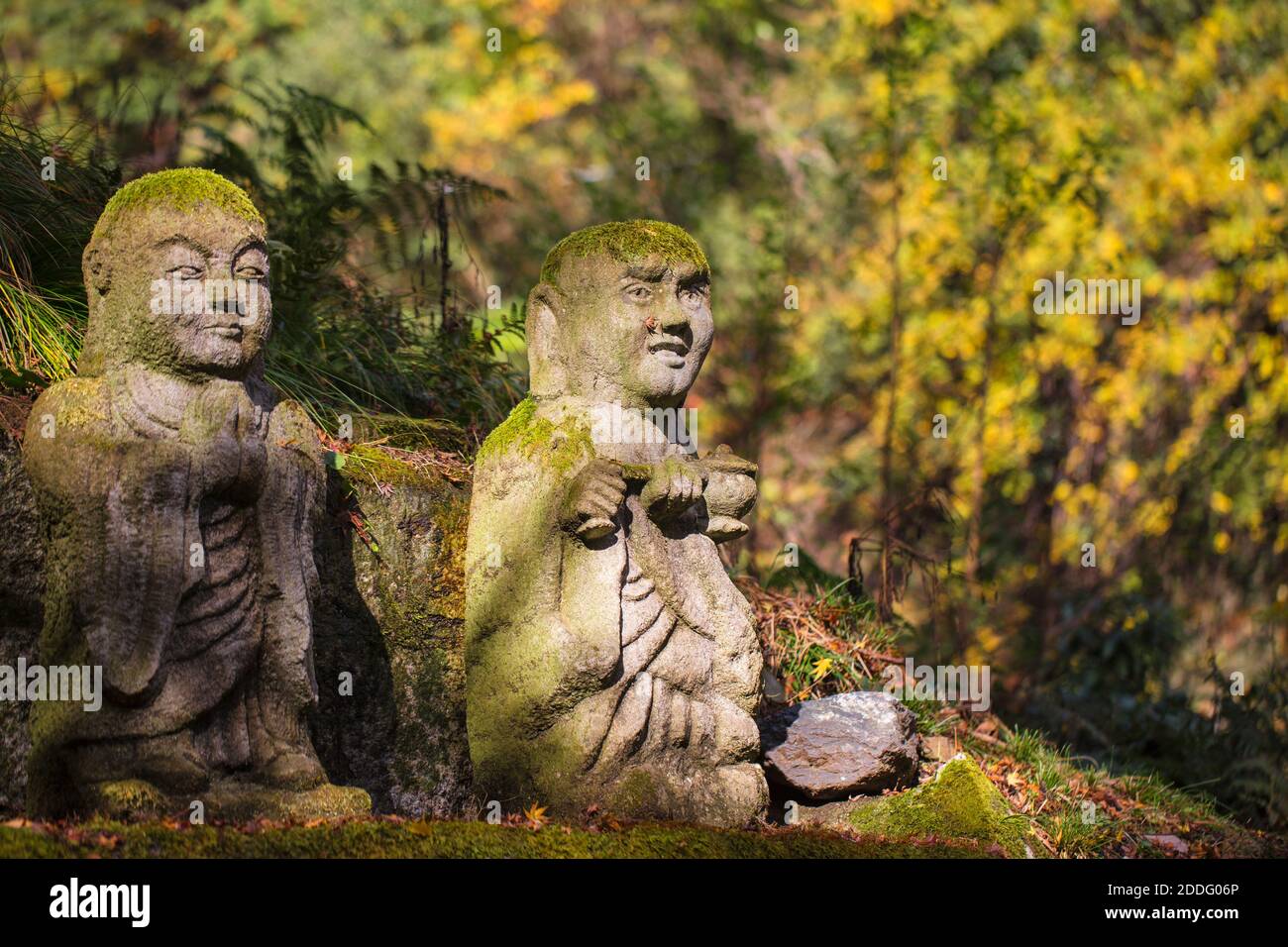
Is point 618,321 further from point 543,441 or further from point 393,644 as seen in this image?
point 393,644

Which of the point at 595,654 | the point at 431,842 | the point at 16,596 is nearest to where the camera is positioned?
the point at 431,842

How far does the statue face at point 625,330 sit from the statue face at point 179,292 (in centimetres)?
135

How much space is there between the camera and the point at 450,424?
24.2 ft

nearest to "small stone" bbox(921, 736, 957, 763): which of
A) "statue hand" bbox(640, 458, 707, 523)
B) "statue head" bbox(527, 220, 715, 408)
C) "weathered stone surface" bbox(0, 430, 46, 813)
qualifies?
"statue hand" bbox(640, 458, 707, 523)

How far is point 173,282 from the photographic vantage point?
5254 millimetres

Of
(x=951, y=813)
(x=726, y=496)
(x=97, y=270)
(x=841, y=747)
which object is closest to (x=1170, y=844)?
(x=951, y=813)

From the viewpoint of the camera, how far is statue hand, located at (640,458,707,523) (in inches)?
232

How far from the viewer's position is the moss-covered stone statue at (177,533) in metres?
4.98

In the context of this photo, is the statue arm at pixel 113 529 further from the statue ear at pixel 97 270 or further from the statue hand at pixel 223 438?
the statue ear at pixel 97 270

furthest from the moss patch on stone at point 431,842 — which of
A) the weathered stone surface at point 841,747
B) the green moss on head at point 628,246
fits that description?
the green moss on head at point 628,246

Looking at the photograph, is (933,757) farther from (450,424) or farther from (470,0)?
(470,0)

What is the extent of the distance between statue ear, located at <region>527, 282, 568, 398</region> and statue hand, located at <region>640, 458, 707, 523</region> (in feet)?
1.77

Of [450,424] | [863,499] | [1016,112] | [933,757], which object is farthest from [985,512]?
[450,424]

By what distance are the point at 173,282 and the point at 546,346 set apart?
1.52m
